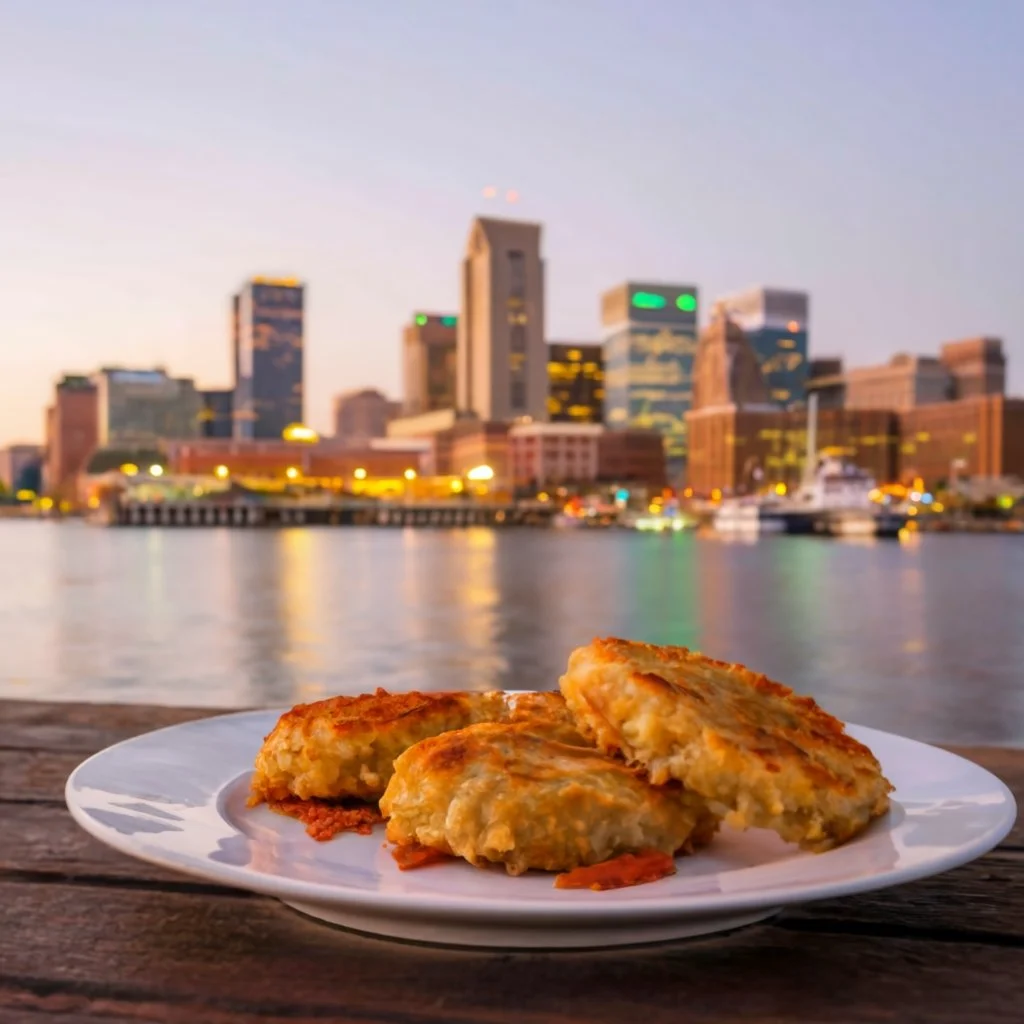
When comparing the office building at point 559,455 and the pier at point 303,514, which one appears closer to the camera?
the pier at point 303,514

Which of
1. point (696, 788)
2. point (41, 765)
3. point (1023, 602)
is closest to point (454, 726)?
point (696, 788)

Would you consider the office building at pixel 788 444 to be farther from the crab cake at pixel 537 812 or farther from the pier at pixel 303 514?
the crab cake at pixel 537 812

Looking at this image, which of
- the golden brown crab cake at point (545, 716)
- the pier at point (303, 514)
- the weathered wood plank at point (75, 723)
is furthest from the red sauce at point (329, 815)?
the pier at point (303, 514)

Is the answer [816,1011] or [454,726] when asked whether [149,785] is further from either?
[816,1011]

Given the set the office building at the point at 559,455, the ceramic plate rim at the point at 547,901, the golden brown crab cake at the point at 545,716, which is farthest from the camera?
the office building at the point at 559,455

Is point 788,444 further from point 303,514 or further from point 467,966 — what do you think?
point 467,966

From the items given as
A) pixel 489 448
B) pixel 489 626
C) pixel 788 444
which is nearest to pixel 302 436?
pixel 489 448
